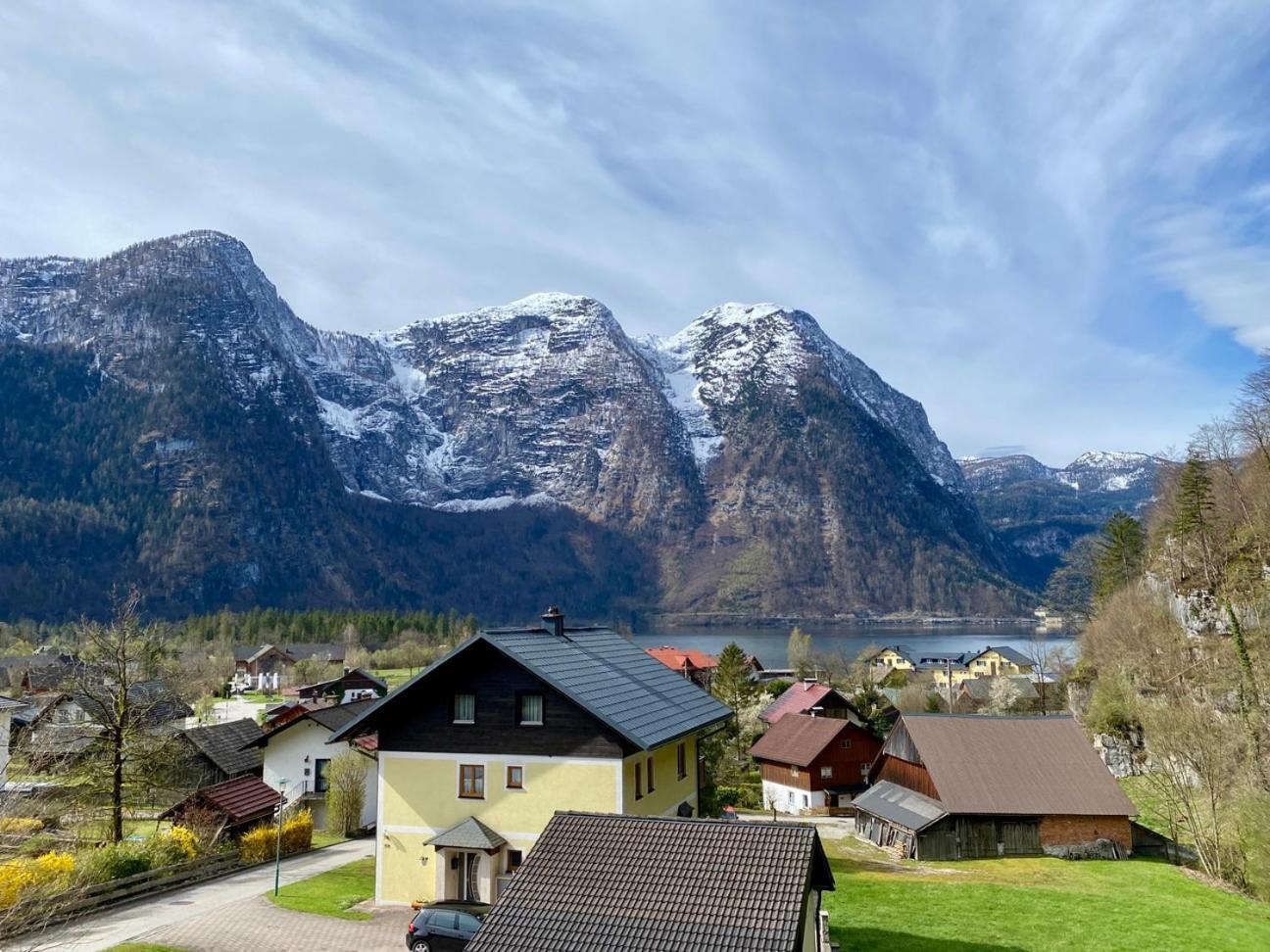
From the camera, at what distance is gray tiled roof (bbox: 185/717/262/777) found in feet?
153

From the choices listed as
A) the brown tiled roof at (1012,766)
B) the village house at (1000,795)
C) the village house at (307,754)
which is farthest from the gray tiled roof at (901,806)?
the village house at (307,754)

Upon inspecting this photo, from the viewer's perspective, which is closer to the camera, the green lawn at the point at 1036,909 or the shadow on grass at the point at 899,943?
the shadow on grass at the point at 899,943

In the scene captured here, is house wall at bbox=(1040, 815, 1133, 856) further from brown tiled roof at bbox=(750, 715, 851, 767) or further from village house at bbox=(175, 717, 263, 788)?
village house at bbox=(175, 717, 263, 788)

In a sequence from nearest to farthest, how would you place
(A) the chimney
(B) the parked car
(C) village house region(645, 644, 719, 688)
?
(B) the parked car, (A) the chimney, (C) village house region(645, 644, 719, 688)

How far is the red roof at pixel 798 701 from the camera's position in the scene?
70250 mm

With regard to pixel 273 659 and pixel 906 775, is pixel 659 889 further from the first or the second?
pixel 273 659

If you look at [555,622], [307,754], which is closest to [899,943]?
[555,622]

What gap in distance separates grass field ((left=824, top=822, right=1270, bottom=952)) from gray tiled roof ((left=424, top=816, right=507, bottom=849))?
9469 mm

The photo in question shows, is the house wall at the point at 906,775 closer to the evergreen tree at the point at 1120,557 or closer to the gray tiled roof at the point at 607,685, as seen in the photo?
the gray tiled roof at the point at 607,685

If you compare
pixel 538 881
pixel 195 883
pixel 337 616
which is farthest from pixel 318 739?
pixel 337 616

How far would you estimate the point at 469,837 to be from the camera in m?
23.2

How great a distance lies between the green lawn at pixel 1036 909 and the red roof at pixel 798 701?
3311 cm

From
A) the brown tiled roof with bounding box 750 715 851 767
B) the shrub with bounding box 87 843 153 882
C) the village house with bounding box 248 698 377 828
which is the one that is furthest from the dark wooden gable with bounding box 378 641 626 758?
the brown tiled roof with bounding box 750 715 851 767

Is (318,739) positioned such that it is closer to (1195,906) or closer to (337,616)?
(1195,906)
